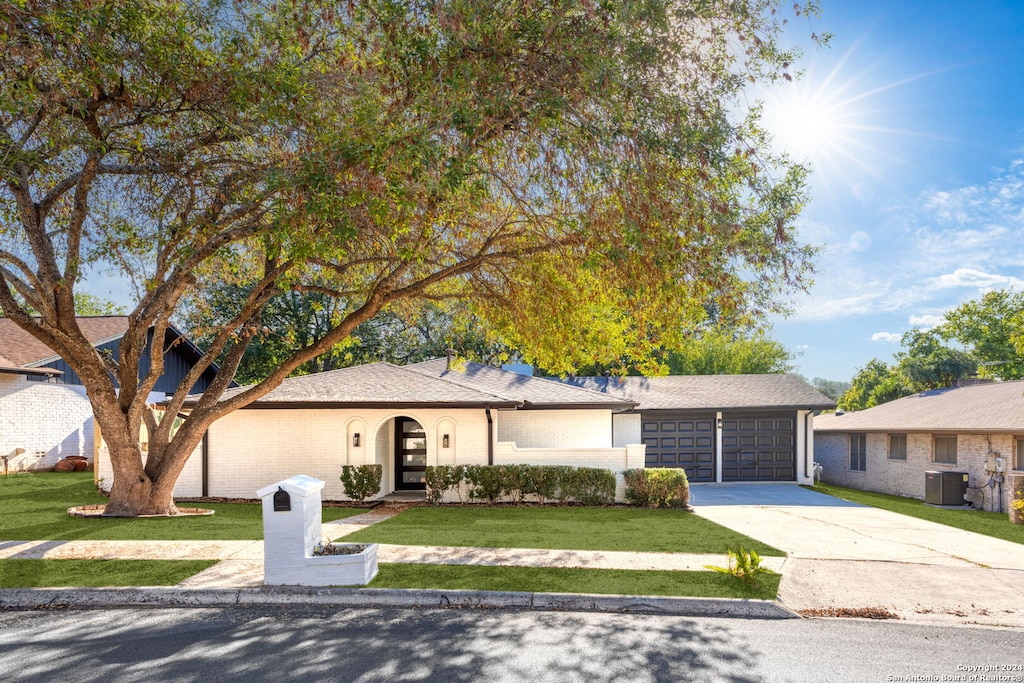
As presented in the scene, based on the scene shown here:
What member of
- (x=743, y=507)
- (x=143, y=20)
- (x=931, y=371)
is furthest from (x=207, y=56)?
(x=931, y=371)

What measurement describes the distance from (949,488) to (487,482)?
1279cm

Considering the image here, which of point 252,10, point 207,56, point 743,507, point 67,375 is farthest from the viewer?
point 67,375

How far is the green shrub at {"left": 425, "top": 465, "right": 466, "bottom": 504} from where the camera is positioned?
1631 centimetres

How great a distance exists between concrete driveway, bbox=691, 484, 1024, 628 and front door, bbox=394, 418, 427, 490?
24.9 ft

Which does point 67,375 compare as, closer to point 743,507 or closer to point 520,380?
point 520,380

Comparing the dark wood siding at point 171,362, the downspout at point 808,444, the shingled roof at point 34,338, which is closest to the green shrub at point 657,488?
the downspout at point 808,444

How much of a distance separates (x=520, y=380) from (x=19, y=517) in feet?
41.5

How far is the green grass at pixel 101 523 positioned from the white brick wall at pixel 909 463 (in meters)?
16.2

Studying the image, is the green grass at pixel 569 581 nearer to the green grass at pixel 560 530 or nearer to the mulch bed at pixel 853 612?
the mulch bed at pixel 853 612

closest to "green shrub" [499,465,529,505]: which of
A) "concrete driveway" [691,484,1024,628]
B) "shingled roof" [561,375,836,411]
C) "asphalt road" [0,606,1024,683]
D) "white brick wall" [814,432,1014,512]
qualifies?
"concrete driveway" [691,484,1024,628]

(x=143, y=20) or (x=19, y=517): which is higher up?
(x=143, y=20)

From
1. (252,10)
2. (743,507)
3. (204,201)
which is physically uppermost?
(252,10)

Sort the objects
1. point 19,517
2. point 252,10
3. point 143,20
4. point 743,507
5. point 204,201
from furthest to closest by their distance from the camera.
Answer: point 743,507 → point 19,517 → point 204,201 → point 252,10 → point 143,20

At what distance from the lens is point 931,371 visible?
47.2 meters
